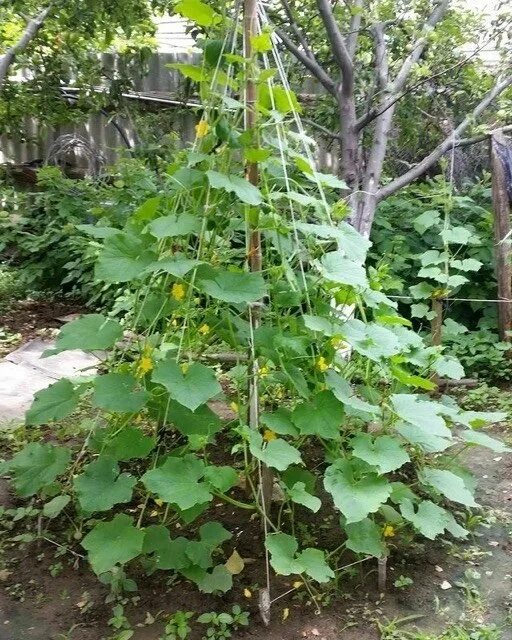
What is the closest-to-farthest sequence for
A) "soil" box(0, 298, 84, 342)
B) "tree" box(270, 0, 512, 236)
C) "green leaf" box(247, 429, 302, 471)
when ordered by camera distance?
"green leaf" box(247, 429, 302, 471)
"tree" box(270, 0, 512, 236)
"soil" box(0, 298, 84, 342)

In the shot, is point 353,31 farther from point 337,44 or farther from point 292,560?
point 292,560

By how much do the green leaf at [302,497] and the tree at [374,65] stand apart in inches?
91.6

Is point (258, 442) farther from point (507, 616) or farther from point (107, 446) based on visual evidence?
point (507, 616)

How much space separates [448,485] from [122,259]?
1.21 m

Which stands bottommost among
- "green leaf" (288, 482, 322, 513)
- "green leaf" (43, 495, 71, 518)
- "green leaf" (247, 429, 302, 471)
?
"green leaf" (43, 495, 71, 518)

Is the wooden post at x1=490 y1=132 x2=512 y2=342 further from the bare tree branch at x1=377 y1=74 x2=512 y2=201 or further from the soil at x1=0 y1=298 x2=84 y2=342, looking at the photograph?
the soil at x1=0 y1=298 x2=84 y2=342

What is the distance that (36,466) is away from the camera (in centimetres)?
201

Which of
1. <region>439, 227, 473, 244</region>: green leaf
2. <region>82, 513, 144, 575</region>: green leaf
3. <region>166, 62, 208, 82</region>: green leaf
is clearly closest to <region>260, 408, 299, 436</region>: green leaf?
<region>82, 513, 144, 575</region>: green leaf

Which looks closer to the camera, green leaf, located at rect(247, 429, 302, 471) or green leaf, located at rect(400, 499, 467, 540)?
green leaf, located at rect(247, 429, 302, 471)

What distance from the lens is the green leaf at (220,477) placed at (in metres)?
1.70

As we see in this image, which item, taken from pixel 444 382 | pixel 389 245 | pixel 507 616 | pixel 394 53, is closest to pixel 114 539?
pixel 507 616

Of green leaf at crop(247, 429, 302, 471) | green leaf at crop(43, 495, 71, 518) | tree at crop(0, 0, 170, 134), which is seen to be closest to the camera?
green leaf at crop(247, 429, 302, 471)

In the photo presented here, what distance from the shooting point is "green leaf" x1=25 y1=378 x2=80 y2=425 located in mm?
1879

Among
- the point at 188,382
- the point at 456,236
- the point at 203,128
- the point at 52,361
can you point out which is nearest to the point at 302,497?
the point at 188,382
